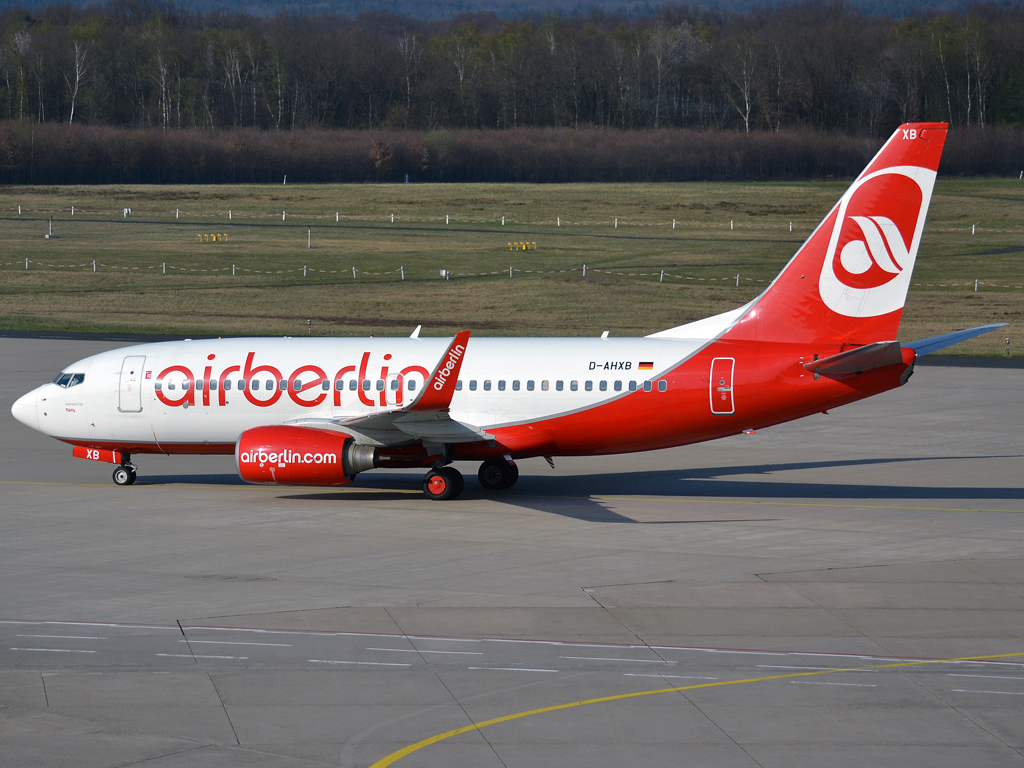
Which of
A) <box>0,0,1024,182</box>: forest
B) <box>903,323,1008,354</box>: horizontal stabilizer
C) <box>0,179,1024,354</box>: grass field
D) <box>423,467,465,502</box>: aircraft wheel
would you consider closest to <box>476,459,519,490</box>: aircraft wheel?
<box>423,467,465,502</box>: aircraft wheel

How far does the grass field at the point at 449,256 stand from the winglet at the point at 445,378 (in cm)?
3783

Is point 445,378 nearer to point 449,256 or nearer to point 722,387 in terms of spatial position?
point 722,387

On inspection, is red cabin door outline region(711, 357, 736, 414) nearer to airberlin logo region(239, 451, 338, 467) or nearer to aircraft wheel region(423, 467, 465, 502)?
aircraft wheel region(423, 467, 465, 502)

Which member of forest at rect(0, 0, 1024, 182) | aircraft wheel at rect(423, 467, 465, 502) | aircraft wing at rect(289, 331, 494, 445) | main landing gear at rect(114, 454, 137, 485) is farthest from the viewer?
forest at rect(0, 0, 1024, 182)

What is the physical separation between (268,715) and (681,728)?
17.6 feet

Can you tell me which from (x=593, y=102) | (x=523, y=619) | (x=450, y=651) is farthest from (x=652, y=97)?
(x=450, y=651)

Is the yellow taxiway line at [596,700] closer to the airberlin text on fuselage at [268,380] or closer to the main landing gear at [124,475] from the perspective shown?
the airberlin text on fuselage at [268,380]

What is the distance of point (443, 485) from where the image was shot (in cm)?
3077

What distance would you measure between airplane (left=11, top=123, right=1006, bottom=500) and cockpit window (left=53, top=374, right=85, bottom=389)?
0.04 metres

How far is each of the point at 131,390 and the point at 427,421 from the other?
340 inches

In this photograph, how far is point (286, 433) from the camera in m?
29.4

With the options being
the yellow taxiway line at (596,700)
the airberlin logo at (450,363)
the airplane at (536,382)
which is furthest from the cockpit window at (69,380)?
the yellow taxiway line at (596,700)

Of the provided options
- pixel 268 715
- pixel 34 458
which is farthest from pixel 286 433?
pixel 268 715

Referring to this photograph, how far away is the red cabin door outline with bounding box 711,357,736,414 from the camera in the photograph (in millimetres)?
29438
